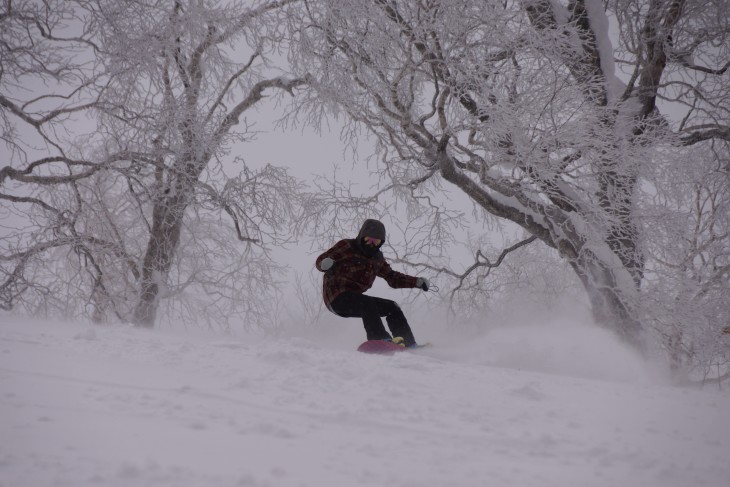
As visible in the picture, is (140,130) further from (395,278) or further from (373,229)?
(395,278)

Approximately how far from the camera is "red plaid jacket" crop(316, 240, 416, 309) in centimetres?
529

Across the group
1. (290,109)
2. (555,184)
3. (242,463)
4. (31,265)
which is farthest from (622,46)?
A: (31,265)

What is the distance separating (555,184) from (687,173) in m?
3.77

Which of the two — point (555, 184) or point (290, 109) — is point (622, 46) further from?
point (290, 109)

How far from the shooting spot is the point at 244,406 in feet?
6.94

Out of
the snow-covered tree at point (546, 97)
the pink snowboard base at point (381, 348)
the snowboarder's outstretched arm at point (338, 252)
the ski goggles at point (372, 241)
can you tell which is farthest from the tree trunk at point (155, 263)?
the pink snowboard base at point (381, 348)

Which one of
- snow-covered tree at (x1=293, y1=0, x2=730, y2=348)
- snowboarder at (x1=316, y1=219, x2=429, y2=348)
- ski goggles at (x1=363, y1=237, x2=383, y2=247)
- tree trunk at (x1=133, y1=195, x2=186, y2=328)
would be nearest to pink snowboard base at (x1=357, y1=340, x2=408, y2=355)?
snowboarder at (x1=316, y1=219, x2=429, y2=348)

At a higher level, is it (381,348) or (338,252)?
(338,252)

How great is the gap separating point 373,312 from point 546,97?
301 cm

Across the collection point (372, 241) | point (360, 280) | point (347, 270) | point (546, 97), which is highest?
point (546, 97)

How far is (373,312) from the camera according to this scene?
16.8 ft

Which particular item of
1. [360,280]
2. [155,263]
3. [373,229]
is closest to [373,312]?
[360,280]

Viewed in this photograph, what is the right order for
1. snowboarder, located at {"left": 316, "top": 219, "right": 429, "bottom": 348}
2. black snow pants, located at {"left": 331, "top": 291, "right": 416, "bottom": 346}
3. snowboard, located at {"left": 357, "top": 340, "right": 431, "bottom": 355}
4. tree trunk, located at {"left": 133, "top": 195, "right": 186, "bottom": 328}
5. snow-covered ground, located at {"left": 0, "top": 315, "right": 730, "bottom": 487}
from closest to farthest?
snow-covered ground, located at {"left": 0, "top": 315, "right": 730, "bottom": 487}
snowboard, located at {"left": 357, "top": 340, "right": 431, "bottom": 355}
black snow pants, located at {"left": 331, "top": 291, "right": 416, "bottom": 346}
snowboarder, located at {"left": 316, "top": 219, "right": 429, "bottom": 348}
tree trunk, located at {"left": 133, "top": 195, "right": 186, "bottom": 328}

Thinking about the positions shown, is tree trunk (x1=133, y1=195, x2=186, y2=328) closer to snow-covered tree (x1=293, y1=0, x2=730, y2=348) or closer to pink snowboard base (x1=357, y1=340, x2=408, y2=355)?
snow-covered tree (x1=293, y1=0, x2=730, y2=348)
